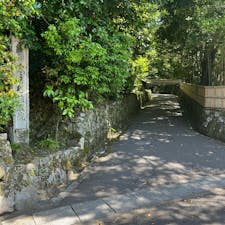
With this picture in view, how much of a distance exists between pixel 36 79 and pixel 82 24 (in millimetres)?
1887

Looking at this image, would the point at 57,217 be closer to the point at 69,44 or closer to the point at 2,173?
the point at 2,173

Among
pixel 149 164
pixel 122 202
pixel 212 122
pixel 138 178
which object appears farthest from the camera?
pixel 212 122

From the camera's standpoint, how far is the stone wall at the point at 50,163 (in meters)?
4.03

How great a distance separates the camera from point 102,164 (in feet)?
20.0

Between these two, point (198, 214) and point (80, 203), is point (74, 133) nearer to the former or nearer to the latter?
point (80, 203)

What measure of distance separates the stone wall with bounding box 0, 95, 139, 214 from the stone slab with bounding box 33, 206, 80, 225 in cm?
40

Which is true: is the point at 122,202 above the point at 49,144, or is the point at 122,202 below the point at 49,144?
below

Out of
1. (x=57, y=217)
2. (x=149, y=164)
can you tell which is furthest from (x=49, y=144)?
(x=149, y=164)

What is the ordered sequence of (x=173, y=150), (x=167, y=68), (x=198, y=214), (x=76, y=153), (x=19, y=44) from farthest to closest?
(x=167, y=68) < (x=173, y=150) < (x=76, y=153) < (x=19, y=44) < (x=198, y=214)

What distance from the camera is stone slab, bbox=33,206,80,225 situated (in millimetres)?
3688

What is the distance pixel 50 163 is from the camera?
4.71m

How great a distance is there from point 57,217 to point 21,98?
2.20m

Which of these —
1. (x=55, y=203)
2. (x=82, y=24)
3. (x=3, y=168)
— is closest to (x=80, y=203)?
(x=55, y=203)

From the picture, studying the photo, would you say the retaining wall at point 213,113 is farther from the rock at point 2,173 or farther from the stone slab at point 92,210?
the rock at point 2,173
